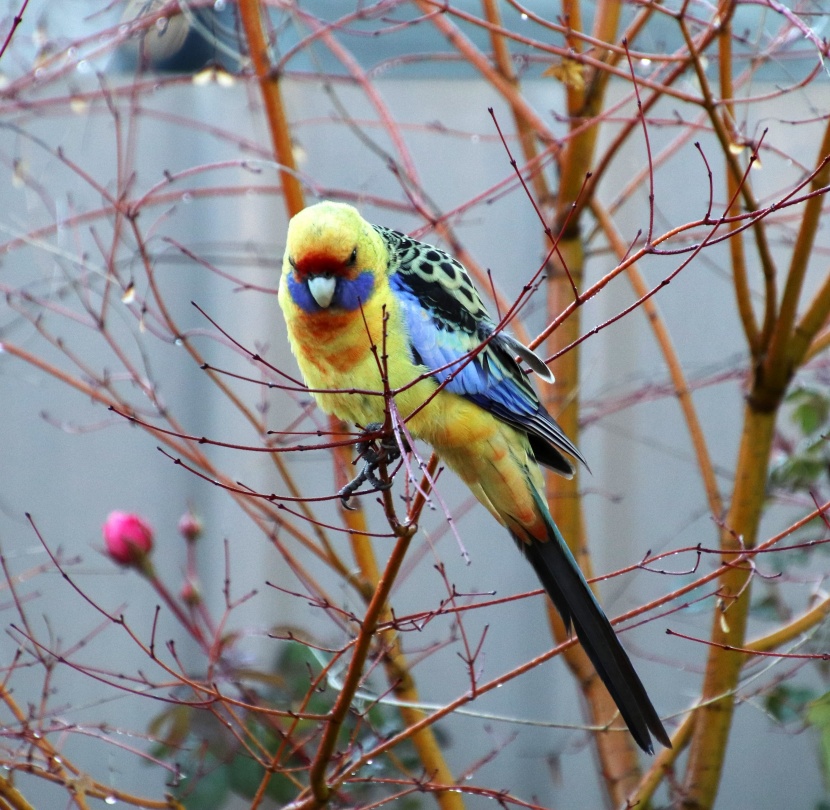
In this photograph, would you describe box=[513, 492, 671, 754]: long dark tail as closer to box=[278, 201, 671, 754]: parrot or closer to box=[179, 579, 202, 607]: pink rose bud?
box=[278, 201, 671, 754]: parrot

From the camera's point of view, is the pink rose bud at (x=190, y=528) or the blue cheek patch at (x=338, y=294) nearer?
the blue cheek patch at (x=338, y=294)

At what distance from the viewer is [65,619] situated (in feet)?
6.76

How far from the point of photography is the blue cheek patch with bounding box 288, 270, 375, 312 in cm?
122

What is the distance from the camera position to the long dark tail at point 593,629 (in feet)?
3.72

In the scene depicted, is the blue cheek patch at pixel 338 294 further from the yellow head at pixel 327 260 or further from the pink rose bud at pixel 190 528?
the pink rose bud at pixel 190 528

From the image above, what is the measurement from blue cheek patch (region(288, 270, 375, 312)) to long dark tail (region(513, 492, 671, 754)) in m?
0.40

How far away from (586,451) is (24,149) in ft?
4.87

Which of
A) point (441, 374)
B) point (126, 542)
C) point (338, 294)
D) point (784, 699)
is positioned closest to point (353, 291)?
point (338, 294)

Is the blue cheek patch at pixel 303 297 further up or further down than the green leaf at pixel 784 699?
further up

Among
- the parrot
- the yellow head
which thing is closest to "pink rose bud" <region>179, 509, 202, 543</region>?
the parrot

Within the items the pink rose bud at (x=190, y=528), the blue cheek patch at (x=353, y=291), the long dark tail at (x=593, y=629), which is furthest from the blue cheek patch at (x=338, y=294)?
the pink rose bud at (x=190, y=528)

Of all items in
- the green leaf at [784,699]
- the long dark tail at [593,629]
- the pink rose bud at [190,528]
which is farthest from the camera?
the green leaf at [784,699]

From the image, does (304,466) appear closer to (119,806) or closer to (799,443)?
(119,806)

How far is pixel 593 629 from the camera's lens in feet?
3.97
